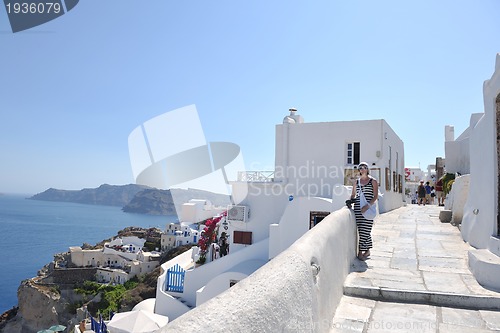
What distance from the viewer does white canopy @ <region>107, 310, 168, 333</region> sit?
52.0 feet

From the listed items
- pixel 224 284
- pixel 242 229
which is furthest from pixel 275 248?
pixel 242 229

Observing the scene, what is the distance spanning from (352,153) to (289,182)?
3605mm

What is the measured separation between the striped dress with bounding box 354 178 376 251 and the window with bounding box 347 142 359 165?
1322 cm

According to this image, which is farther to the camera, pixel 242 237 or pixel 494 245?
pixel 242 237

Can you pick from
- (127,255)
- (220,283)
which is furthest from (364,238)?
(127,255)

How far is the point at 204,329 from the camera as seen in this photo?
1.27m

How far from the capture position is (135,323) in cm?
1603

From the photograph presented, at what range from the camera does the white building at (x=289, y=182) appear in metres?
16.9

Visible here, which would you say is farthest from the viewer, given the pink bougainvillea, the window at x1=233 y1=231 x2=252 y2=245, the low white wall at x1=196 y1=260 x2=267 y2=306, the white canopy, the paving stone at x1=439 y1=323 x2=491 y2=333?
the pink bougainvillea

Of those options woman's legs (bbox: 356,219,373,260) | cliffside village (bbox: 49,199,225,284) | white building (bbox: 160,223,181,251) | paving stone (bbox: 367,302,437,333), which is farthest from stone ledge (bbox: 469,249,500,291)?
white building (bbox: 160,223,181,251)

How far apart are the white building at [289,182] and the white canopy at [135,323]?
971mm

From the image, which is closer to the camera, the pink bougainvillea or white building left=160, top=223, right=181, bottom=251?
the pink bougainvillea

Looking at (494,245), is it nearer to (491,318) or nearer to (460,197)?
(491,318)

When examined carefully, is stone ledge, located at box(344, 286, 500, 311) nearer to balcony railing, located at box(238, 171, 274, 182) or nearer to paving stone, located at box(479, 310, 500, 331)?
paving stone, located at box(479, 310, 500, 331)
